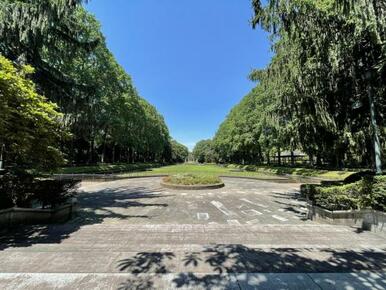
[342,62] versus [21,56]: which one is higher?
[21,56]

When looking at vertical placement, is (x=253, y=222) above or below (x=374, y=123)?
below

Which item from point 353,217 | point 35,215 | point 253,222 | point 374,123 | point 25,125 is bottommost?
point 253,222

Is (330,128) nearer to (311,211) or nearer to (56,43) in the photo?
(311,211)

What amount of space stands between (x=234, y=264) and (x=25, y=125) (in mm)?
6372

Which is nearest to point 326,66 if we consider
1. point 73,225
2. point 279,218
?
point 279,218

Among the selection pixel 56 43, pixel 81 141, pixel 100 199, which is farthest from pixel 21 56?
pixel 81 141

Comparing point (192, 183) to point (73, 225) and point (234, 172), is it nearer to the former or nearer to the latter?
point (73, 225)

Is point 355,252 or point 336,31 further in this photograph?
point 336,31

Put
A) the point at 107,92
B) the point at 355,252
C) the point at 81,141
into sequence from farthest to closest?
1. the point at 81,141
2. the point at 107,92
3. the point at 355,252

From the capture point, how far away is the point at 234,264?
3.82 m

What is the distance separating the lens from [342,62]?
859 centimetres

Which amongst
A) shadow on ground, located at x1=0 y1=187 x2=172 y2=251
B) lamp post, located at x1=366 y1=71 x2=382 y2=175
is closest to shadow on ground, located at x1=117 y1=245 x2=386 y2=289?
shadow on ground, located at x1=0 y1=187 x2=172 y2=251

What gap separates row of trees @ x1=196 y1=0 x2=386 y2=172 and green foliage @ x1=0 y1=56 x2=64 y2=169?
282 inches

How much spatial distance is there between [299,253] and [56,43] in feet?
44.9
